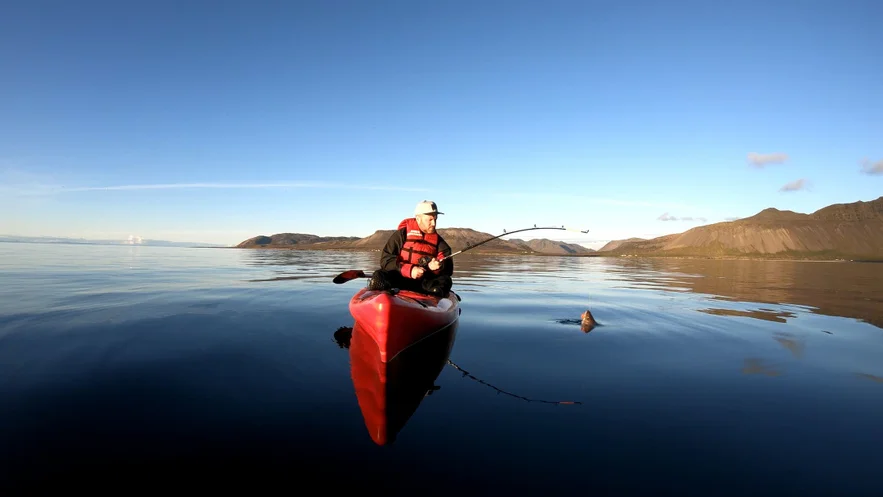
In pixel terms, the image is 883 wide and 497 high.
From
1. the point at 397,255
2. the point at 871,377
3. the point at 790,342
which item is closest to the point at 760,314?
Answer: the point at 790,342

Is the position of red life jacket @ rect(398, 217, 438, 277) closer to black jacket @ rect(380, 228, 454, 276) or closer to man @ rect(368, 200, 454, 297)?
man @ rect(368, 200, 454, 297)

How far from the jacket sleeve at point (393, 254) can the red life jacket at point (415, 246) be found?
116 millimetres

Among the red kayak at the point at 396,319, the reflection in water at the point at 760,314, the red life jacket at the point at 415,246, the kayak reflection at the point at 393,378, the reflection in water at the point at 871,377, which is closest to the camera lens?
the kayak reflection at the point at 393,378

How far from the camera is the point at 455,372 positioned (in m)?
7.75

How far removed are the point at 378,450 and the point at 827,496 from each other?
179 inches

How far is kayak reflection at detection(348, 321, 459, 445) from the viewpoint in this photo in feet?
17.7

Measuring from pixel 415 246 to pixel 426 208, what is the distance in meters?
0.98

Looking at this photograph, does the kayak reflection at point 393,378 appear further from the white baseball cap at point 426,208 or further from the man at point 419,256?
the white baseball cap at point 426,208

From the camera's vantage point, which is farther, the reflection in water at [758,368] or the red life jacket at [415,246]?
the red life jacket at [415,246]

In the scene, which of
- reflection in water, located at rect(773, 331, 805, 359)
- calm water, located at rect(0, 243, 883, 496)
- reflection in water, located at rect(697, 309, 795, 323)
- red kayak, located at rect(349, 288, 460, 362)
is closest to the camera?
calm water, located at rect(0, 243, 883, 496)

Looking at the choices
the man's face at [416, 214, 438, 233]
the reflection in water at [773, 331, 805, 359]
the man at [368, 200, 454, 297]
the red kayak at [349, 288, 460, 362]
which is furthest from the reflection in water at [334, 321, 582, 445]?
the reflection in water at [773, 331, 805, 359]

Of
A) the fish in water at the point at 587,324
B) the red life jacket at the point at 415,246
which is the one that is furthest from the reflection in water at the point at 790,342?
the red life jacket at the point at 415,246

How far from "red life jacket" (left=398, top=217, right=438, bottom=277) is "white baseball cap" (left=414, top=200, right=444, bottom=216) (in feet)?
1.49

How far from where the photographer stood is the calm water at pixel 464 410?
13.8 ft
